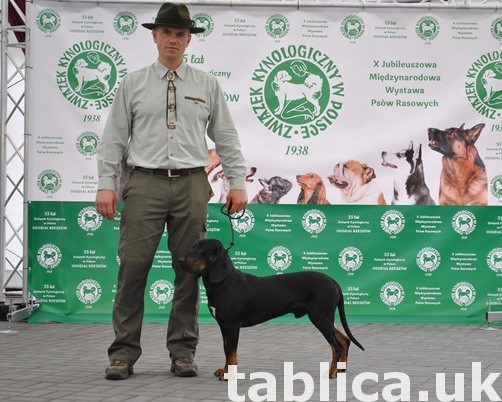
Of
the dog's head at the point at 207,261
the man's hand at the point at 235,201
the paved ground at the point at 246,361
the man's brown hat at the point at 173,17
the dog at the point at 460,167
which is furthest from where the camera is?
the dog at the point at 460,167

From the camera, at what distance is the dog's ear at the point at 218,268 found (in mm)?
5512

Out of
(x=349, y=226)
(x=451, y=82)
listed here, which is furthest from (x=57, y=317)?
(x=451, y=82)

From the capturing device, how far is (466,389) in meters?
5.36

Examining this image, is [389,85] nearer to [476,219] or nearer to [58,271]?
[476,219]

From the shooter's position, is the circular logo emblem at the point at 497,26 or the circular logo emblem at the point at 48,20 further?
the circular logo emblem at the point at 497,26

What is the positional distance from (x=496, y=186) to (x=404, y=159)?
802 mm

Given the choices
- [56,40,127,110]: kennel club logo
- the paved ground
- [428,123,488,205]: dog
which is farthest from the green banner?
[56,40,127,110]: kennel club logo

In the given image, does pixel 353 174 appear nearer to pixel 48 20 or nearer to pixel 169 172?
pixel 48 20

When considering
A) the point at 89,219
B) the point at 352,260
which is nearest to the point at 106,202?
the point at 89,219

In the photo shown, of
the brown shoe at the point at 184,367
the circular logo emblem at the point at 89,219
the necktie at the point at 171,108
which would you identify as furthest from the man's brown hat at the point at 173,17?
the circular logo emblem at the point at 89,219

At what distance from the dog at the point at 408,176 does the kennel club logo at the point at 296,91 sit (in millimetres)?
623

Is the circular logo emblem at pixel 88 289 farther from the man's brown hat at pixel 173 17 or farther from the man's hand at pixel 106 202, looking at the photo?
the man's brown hat at pixel 173 17

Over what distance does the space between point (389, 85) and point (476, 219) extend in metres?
1.34

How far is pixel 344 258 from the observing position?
848 cm
